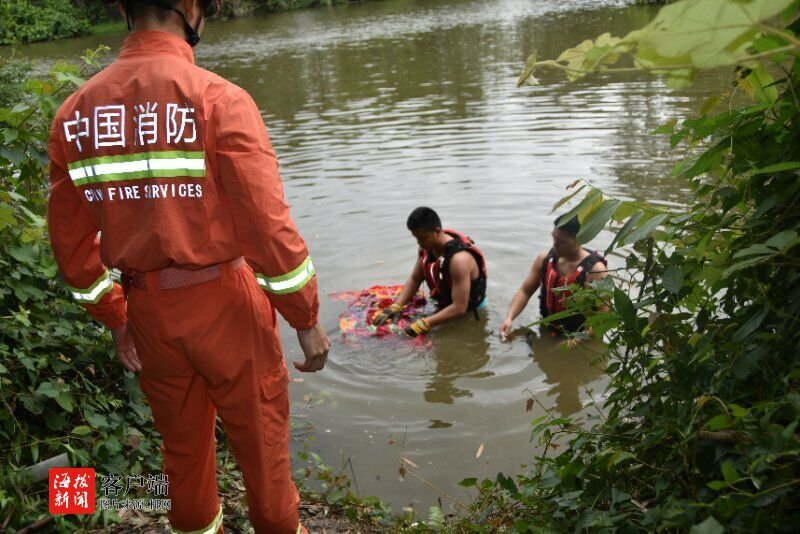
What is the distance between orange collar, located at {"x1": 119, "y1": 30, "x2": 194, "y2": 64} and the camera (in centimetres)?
235

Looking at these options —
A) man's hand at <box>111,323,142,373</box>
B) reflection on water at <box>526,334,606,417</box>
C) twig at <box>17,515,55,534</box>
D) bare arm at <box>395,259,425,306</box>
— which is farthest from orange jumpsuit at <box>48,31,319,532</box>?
bare arm at <box>395,259,425,306</box>

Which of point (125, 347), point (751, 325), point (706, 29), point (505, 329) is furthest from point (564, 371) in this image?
point (706, 29)

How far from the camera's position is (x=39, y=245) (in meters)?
3.69

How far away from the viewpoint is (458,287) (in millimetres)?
5746

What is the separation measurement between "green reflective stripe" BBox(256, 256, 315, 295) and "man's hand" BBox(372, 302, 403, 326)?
11.8 feet

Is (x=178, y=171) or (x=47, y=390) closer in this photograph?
(x=178, y=171)

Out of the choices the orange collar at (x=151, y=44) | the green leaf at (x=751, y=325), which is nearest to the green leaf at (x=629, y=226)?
the green leaf at (x=751, y=325)

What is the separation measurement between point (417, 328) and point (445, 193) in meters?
3.11

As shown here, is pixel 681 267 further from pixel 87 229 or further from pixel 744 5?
pixel 87 229

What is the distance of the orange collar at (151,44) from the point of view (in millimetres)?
2350

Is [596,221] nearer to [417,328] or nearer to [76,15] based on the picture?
[417,328]

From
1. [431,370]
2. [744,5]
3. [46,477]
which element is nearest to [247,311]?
[46,477]

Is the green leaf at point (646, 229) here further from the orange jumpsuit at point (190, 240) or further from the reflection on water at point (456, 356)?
the reflection on water at point (456, 356)

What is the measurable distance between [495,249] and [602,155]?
2.62m
